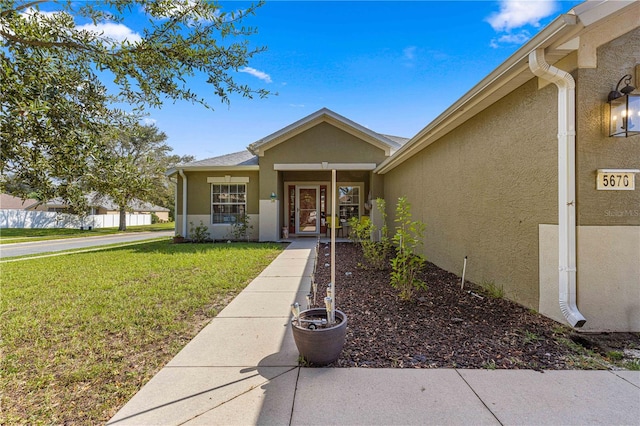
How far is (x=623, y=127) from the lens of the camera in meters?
3.21

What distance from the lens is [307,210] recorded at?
49.0 feet

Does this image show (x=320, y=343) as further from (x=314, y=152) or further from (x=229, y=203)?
(x=229, y=203)

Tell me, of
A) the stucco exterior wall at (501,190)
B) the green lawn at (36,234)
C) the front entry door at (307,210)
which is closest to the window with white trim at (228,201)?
the front entry door at (307,210)

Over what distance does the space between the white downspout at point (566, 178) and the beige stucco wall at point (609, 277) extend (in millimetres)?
116

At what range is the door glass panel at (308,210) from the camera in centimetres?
1484

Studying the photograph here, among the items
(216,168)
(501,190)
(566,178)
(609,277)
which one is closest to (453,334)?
(609,277)

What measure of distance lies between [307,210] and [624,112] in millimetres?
12335

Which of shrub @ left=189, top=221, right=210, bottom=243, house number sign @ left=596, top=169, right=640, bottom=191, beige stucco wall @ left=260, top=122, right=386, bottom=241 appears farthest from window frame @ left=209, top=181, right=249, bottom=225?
house number sign @ left=596, top=169, right=640, bottom=191

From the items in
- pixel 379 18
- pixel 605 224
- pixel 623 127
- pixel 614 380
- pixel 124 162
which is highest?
pixel 379 18

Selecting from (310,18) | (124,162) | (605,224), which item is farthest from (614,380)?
(310,18)

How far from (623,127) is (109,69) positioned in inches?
200

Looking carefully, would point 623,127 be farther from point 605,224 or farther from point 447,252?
point 447,252

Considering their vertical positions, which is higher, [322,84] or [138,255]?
[322,84]

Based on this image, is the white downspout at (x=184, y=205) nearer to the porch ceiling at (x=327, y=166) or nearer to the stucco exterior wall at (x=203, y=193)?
the stucco exterior wall at (x=203, y=193)
